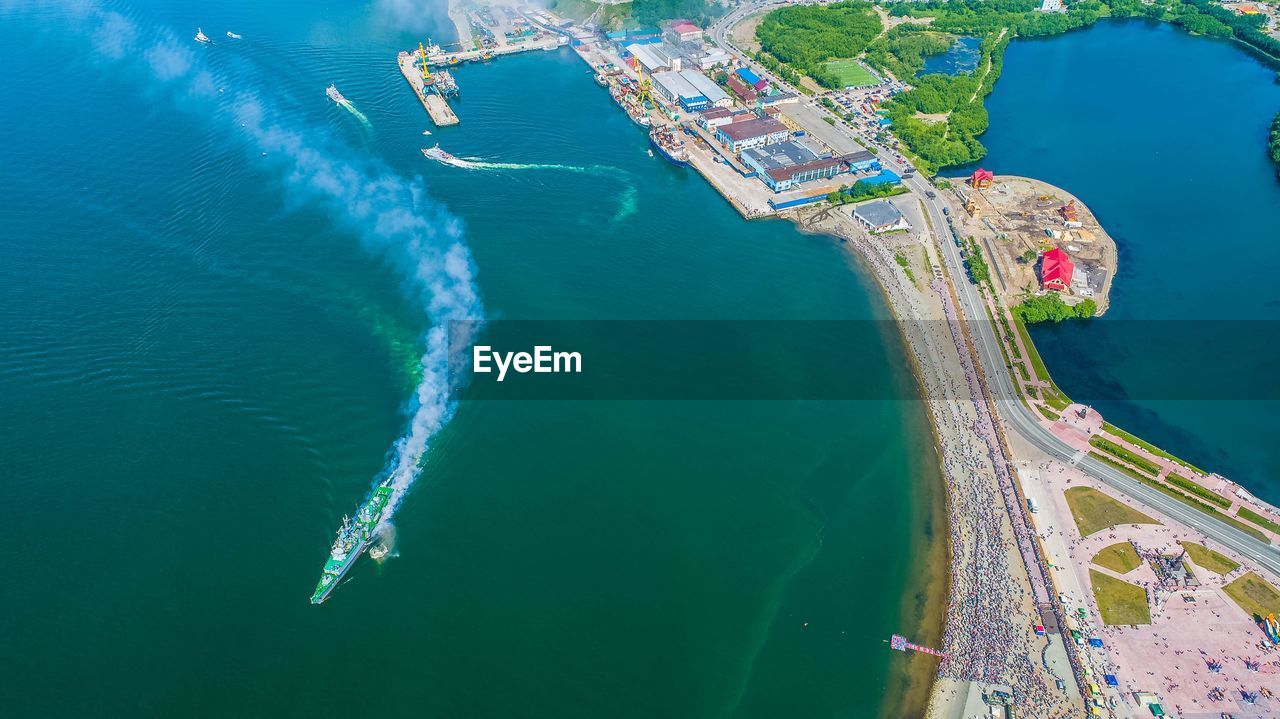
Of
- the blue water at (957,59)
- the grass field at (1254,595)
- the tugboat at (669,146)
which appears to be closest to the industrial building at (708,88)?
the tugboat at (669,146)

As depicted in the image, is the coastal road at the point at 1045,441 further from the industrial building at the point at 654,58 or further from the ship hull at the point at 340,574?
the industrial building at the point at 654,58

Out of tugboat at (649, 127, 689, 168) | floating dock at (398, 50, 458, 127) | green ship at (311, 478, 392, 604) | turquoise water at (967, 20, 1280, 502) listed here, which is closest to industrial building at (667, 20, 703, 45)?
tugboat at (649, 127, 689, 168)

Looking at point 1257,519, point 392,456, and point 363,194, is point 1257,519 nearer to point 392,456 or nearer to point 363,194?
point 392,456

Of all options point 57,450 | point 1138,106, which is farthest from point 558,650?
point 1138,106

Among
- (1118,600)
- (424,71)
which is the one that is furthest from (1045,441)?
(424,71)

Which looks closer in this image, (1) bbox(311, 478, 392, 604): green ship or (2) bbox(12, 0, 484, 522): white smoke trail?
(1) bbox(311, 478, 392, 604): green ship

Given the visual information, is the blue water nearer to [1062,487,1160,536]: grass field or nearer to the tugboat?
the tugboat
